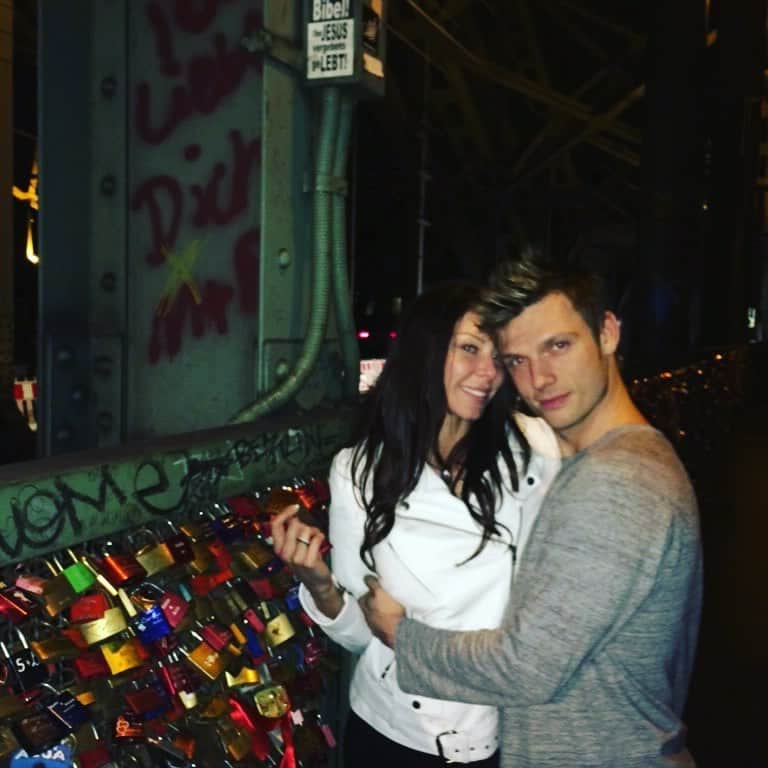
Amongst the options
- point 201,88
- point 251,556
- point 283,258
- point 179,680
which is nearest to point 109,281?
point 283,258

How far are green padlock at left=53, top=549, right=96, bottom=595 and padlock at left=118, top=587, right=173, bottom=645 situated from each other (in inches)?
4.8

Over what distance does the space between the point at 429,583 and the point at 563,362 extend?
65cm

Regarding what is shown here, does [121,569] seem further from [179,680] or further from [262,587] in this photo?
[262,587]

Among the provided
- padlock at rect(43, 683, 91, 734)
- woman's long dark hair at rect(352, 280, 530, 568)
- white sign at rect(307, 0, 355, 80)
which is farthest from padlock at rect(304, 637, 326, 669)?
white sign at rect(307, 0, 355, 80)

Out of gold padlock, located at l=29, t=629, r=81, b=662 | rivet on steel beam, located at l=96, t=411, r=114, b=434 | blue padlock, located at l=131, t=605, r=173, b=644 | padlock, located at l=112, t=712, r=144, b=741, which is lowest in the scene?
padlock, located at l=112, t=712, r=144, b=741

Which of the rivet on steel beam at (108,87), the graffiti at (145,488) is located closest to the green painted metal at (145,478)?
the graffiti at (145,488)

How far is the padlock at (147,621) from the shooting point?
87.9 inches

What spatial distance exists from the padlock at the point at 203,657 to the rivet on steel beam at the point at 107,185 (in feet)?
6.27

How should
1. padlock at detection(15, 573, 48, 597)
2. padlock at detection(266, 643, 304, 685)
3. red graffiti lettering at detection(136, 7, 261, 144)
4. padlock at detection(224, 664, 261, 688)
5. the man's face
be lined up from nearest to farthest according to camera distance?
the man's face, padlock at detection(15, 573, 48, 597), padlock at detection(224, 664, 261, 688), padlock at detection(266, 643, 304, 685), red graffiti lettering at detection(136, 7, 261, 144)

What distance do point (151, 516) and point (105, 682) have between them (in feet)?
1.41

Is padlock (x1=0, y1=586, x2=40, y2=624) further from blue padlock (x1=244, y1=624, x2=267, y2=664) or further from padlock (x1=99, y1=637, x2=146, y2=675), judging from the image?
blue padlock (x1=244, y1=624, x2=267, y2=664)

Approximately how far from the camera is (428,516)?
2.22 meters

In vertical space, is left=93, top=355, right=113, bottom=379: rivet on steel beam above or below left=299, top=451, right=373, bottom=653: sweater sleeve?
above

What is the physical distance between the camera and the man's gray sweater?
160 centimetres
